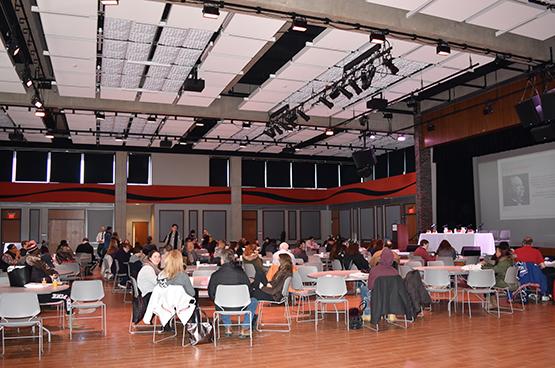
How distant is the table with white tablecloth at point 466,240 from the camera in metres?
14.2

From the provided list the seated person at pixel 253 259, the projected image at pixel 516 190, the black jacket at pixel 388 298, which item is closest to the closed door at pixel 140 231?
the projected image at pixel 516 190

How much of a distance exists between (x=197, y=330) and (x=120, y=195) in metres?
16.2

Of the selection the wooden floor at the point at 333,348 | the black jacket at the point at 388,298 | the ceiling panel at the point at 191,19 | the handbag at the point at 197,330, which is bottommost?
the wooden floor at the point at 333,348

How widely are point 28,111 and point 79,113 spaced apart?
4.41ft

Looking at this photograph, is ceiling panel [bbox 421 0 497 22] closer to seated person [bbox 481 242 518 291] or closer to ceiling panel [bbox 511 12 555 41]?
ceiling panel [bbox 511 12 555 41]

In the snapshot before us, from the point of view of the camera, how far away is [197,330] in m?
6.71

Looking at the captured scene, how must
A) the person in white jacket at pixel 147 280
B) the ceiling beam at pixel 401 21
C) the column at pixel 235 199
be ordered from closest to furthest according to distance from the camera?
the person in white jacket at pixel 147 280 → the ceiling beam at pixel 401 21 → the column at pixel 235 199

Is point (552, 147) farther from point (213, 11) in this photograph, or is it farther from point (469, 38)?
point (213, 11)

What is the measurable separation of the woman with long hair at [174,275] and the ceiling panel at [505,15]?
6.16 meters

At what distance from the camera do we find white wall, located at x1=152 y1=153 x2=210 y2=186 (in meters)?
22.7

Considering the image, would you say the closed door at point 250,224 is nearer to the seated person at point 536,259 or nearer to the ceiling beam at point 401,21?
the seated person at point 536,259

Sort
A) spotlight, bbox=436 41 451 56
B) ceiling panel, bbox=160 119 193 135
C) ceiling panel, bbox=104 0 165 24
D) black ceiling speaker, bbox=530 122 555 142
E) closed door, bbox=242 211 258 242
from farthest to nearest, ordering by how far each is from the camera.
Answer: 1. closed door, bbox=242 211 258 242
2. ceiling panel, bbox=160 119 193 135
3. black ceiling speaker, bbox=530 122 555 142
4. spotlight, bbox=436 41 451 56
5. ceiling panel, bbox=104 0 165 24

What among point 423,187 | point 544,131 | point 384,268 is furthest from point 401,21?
point 423,187

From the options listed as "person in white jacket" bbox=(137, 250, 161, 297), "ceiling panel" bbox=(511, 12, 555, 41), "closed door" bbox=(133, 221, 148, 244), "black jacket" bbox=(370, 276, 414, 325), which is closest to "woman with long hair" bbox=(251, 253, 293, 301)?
"black jacket" bbox=(370, 276, 414, 325)
